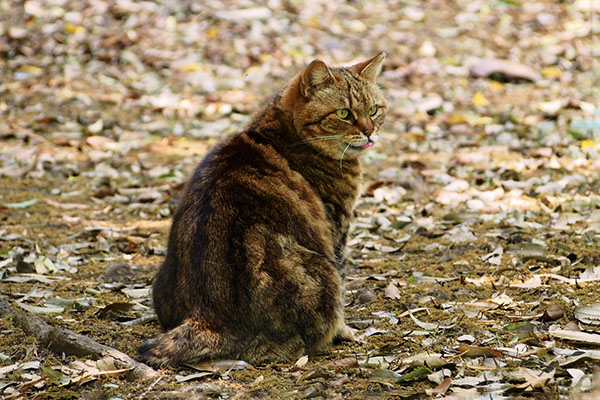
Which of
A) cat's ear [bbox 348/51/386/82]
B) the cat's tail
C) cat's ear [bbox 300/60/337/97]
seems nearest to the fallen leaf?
cat's ear [bbox 348/51/386/82]

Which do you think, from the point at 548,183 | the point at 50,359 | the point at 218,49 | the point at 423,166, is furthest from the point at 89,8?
the point at 50,359

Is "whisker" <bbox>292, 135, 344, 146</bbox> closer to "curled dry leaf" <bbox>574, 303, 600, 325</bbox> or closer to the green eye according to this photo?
the green eye

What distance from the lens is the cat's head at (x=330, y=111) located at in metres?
4.36

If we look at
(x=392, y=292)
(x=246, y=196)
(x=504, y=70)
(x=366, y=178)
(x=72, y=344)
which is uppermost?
(x=246, y=196)

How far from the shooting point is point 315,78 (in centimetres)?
433

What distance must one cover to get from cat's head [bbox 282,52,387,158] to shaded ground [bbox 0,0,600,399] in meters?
0.96

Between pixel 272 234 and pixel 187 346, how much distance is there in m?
0.69

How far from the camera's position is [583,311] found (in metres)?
3.93

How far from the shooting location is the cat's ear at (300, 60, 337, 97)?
4.28 m

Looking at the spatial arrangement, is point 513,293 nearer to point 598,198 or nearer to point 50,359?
point 598,198

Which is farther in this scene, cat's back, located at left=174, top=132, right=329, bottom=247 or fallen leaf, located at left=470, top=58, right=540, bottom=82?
fallen leaf, located at left=470, top=58, right=540, bottom=82

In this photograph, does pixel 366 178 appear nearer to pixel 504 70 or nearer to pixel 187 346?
pixel 504 70

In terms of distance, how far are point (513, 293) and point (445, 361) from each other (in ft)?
3.71

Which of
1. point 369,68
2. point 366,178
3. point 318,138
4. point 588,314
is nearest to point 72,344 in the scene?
point 318,138
